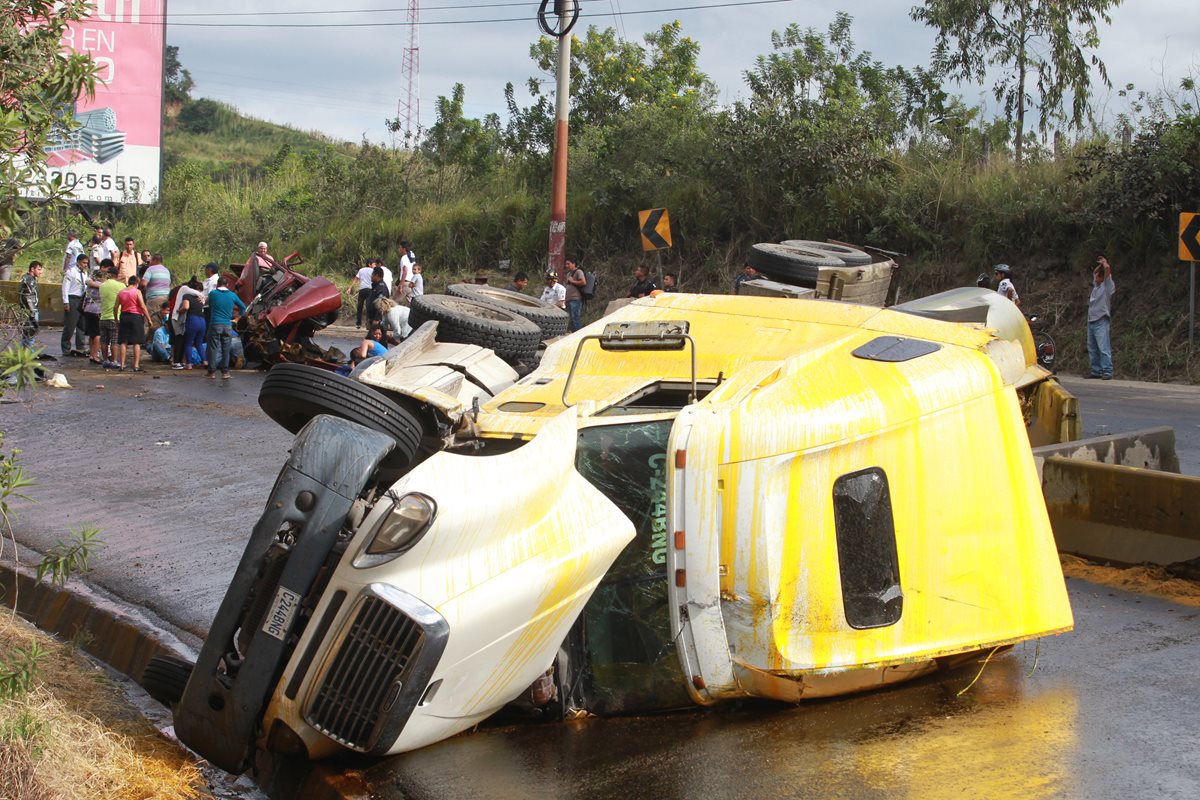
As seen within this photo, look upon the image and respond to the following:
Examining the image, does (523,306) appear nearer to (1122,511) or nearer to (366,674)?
(1122,511)

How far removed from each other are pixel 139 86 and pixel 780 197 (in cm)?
1993

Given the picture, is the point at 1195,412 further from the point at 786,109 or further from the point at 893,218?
the point at 786,109

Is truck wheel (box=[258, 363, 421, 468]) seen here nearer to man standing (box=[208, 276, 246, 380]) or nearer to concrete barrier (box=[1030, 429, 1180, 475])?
concrete barrier (box=[1030, 429, 1180, 475])

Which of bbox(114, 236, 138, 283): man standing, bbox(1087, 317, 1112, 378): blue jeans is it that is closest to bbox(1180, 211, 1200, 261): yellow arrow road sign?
bbox(1087, 317, 1112, 378): blue jeans

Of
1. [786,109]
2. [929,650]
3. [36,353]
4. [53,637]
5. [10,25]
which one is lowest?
[53,637]

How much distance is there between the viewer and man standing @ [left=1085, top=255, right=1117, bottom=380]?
59.8ft

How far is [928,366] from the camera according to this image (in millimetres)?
5250

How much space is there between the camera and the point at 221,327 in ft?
58.4

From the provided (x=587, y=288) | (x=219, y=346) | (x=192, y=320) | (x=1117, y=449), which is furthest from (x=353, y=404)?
(x=587, y=288)

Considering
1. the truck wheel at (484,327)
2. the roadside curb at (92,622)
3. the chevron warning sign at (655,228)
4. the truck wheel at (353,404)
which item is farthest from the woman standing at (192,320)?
the truck wheel at (353,404)

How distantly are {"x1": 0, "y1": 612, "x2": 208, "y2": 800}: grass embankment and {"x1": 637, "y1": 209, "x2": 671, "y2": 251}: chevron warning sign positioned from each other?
57.4 ft

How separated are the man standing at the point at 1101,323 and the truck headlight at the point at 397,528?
1623cm

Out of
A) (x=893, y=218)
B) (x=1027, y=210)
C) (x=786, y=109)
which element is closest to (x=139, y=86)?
(x=786, y=109)

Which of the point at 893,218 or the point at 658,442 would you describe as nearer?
the point at 658,442
